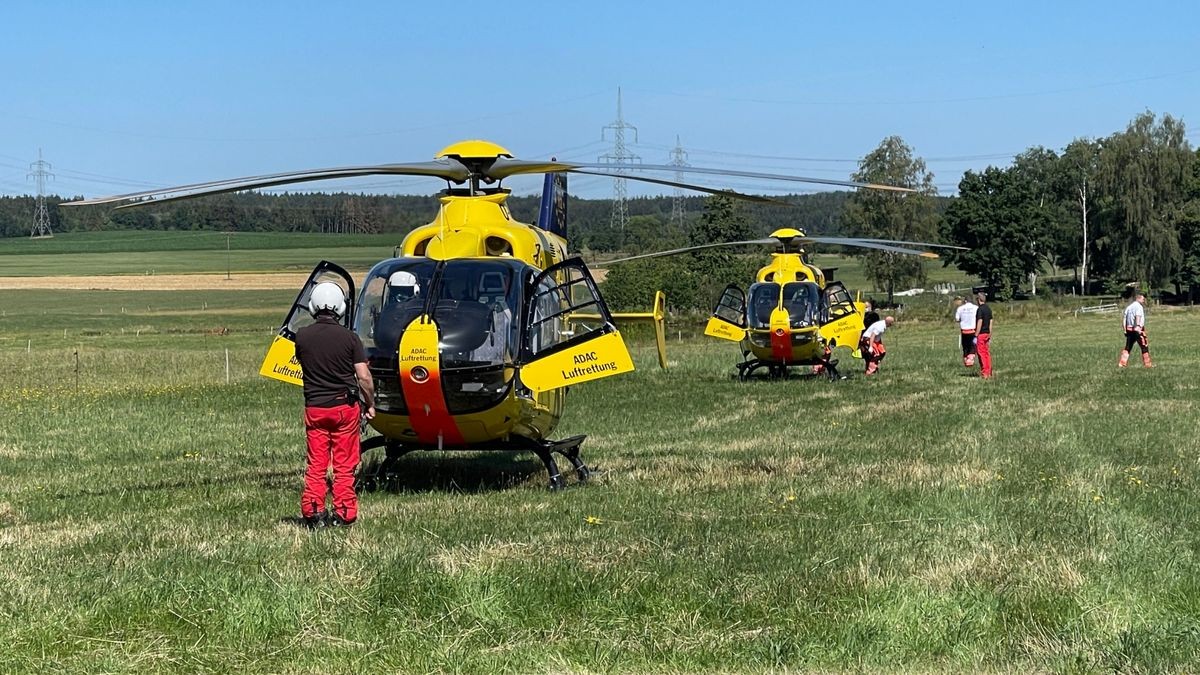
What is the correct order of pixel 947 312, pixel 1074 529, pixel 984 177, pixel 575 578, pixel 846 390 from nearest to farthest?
1. pixel 575 578
2. pixel 1074 529
3. pixel 846 390
4. pixel 947 312
5. pixel 984 177

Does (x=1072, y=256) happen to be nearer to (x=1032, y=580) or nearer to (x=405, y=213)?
(x=405, y=213)

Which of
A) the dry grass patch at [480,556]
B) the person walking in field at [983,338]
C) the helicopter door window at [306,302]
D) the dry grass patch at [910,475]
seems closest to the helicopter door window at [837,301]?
the person walking in field at [983,338]

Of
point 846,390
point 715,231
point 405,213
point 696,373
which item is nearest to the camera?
point 405,213

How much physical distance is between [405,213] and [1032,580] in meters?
14.6

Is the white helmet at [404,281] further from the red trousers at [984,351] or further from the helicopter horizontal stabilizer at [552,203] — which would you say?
the red trousers at [984,351]

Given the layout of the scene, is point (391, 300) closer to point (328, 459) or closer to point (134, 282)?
point (328, 459)

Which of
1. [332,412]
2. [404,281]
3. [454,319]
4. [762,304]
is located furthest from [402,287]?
[762,304]

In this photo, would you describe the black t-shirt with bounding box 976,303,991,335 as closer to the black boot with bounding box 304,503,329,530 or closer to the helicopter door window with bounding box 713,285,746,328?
the helicopter door window with bounding box 713,285,746,328

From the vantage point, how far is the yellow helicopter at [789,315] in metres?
24.2

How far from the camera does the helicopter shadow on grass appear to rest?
1128 centimetres

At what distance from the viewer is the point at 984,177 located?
93.9 meters

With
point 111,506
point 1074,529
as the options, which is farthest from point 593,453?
point 1074,529

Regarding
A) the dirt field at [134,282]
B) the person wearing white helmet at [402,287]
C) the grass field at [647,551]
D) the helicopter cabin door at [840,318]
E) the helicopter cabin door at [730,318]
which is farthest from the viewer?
the dirt field at [134,282]

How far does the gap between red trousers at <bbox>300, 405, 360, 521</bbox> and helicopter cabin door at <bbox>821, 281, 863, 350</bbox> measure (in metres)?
16.7
